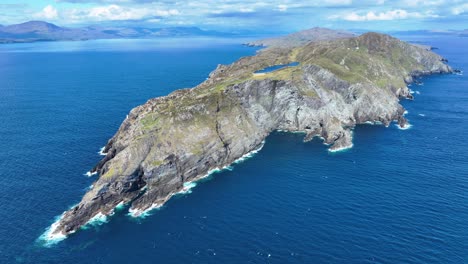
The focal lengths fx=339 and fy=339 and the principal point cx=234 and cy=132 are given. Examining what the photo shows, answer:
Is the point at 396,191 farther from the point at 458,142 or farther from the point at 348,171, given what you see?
the point at 458,142

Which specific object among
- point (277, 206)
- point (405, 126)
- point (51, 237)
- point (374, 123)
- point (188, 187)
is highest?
point (374, 123)

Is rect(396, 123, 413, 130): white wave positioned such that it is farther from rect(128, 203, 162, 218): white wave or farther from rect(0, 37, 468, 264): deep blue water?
rect(128, 203, 162, 218): white wave

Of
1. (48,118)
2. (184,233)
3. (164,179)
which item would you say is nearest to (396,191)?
(184,233)

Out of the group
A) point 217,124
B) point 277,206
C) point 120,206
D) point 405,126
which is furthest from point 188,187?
point 405,126

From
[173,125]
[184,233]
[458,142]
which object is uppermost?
[173,125]

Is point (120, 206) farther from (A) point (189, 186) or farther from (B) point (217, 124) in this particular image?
(B) point (217, 124)

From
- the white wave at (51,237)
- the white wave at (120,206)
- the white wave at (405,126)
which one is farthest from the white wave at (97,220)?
the white wave at (405,126)

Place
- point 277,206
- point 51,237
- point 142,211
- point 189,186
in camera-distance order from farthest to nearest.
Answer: point 189,186 < point 142,211 < point 277,206 < point 51,237

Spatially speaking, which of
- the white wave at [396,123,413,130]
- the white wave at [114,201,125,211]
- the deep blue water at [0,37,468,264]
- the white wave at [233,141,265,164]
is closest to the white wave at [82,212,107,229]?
the deep blue water at [0,37,468,264]
